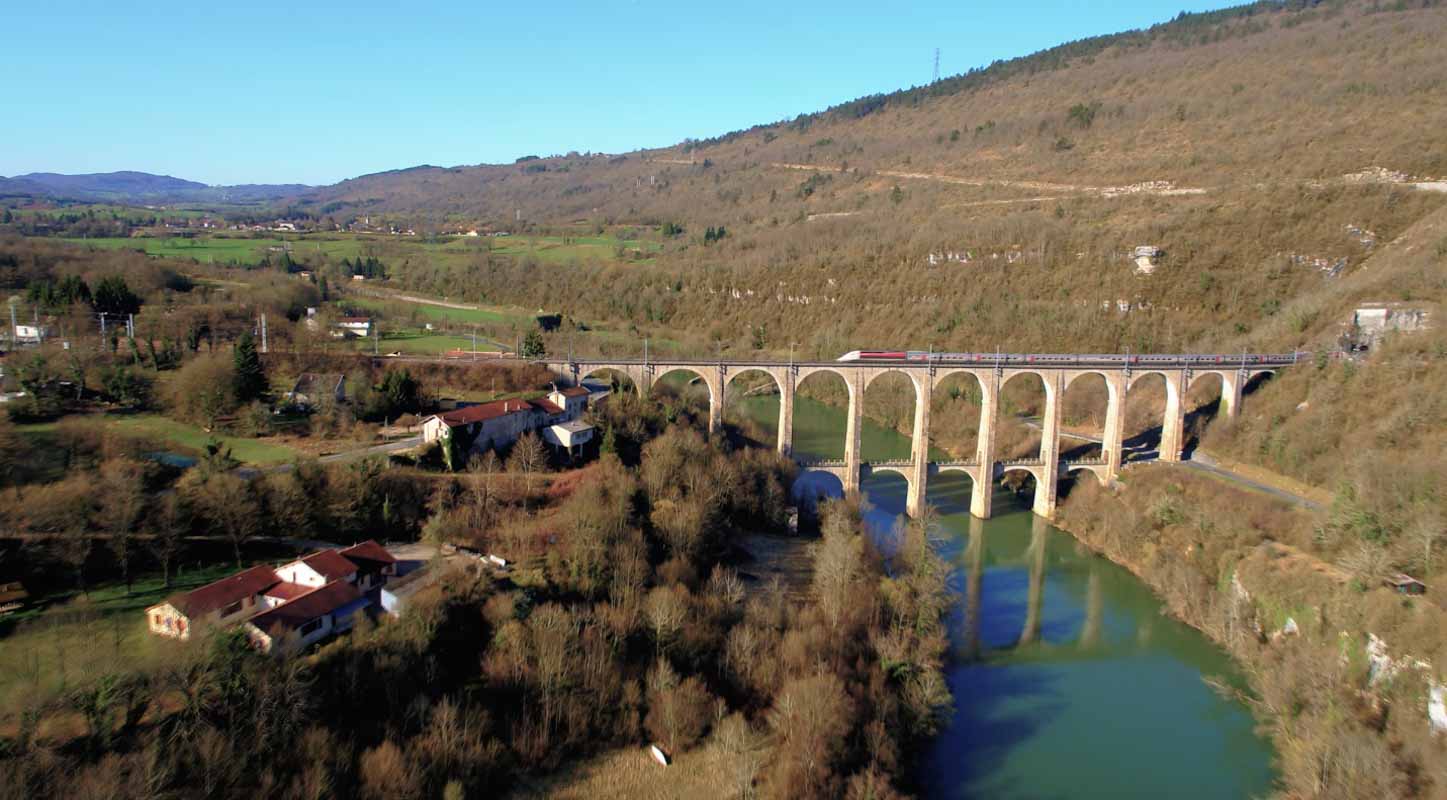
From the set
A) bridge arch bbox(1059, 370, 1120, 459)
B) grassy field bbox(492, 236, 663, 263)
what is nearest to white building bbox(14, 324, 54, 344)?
bridge arch bbox(1059, 370, 1120, 459)

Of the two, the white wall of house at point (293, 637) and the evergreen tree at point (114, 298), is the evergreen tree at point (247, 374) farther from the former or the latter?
the white wall of house at point (293, 637)

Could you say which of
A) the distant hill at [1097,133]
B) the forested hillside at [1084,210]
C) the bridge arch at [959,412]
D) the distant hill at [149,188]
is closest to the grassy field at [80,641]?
the bridge arch at [959,412]

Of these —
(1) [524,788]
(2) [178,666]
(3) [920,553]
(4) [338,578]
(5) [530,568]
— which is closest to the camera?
(2) [178,666]

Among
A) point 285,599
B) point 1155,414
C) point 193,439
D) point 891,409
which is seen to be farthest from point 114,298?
point 1155,414

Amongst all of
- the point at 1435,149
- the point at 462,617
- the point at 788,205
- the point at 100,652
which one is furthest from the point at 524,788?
the point at 788,205

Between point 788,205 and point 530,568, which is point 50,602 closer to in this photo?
point 530,568

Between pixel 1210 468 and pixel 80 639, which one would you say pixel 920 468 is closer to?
pixel 1210 468

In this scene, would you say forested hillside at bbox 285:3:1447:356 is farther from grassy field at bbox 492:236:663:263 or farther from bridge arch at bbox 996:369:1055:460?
bridge arch at bbox 996:369:1055:460
